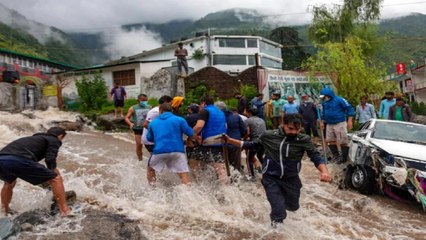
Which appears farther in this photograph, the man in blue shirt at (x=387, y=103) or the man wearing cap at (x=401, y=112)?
the man in blue shirt at (x=387, y=103)

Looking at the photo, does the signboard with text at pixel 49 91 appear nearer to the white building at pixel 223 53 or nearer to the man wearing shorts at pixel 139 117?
the white building at pixel 223 53

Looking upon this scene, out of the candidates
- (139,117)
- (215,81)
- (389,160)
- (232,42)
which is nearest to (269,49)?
(232,42)

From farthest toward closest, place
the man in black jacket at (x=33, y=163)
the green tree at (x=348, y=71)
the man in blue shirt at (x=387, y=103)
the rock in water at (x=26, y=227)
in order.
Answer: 1. the green tree at (x=348, y=71)
2. the man in blue shirt at (x=387, y=103)
3. the man in black jacket at (x=33, y=163)
4. the rock in water at (x=26, y=227)

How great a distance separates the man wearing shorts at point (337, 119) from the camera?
33.0 ft

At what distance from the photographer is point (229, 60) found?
157 feet

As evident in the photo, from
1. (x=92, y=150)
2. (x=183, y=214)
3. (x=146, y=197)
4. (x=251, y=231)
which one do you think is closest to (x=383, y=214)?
(x=251, y=231)

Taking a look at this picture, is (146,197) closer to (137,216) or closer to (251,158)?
(137,216)

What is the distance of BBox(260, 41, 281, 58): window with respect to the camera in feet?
162

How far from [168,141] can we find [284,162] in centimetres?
215

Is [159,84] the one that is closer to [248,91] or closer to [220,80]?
[220,80]

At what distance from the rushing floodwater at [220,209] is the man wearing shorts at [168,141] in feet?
1.18

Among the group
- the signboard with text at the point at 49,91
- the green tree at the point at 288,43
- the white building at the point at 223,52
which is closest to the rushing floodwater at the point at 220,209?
the signboard with text at the point at 49,91

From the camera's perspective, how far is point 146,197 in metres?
6.81

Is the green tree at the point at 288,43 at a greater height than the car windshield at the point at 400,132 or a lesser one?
greater
